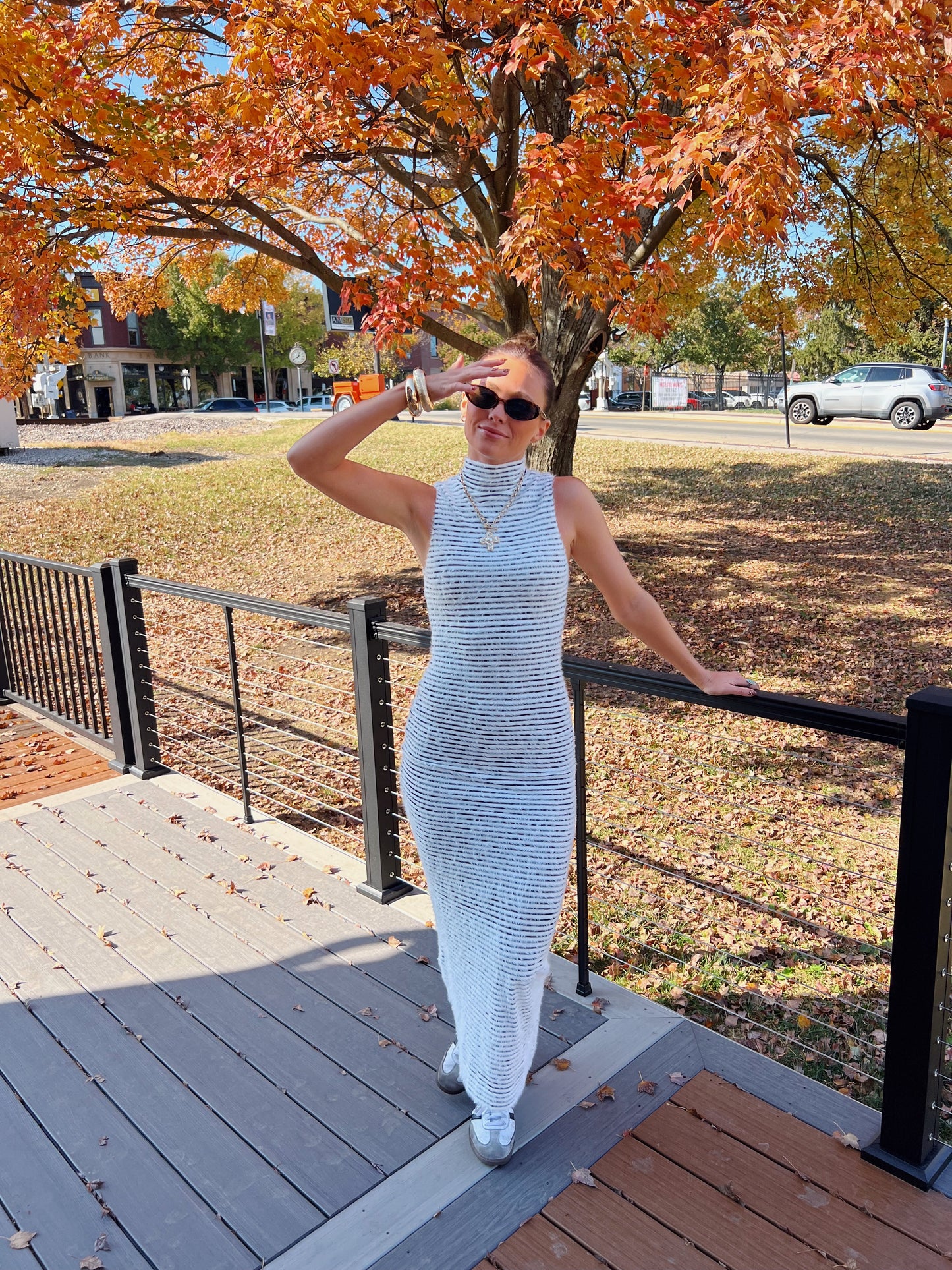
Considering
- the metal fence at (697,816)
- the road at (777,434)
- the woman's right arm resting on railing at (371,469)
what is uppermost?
the woman's right arm resting on railing at (371,469)

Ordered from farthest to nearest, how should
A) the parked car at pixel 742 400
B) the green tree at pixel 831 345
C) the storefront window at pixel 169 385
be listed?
the storefront window at pixel 169 385 < the green tree at pixel 831 345 < the parked car at pixel 742 400

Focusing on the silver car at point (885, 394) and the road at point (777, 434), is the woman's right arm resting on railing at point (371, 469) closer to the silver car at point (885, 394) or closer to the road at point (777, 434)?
the road at point (777, 434)

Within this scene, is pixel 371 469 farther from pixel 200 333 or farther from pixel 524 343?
pixel 200 333

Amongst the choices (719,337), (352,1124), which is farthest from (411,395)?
(719,337)

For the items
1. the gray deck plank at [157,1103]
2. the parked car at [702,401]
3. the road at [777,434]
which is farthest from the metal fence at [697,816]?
the parked car at [702,401]

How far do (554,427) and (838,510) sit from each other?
6150mm

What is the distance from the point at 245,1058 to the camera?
2916 millimetres

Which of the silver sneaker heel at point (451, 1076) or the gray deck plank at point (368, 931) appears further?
the gray deck plank at point (368, 931)

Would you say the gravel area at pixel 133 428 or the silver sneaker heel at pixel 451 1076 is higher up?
the gravel area at pixel 133 428

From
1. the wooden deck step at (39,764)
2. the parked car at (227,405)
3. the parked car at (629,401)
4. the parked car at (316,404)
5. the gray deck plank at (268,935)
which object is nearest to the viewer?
the gray deck plank at (268,935)

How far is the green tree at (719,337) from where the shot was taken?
45156 mm

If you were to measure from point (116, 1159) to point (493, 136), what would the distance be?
7.90m

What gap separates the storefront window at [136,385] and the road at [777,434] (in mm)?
37743

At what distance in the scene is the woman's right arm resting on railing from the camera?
7.16 ft
